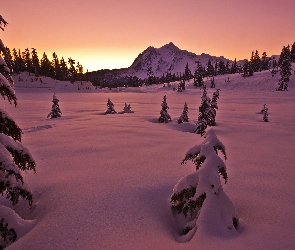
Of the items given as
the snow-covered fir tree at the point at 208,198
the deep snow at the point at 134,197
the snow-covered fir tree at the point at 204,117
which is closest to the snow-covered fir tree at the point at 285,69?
the snow-covered fir tree at the point at 204,117

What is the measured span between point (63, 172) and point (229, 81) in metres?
108

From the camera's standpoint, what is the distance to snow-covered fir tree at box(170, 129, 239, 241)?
12.8 feet

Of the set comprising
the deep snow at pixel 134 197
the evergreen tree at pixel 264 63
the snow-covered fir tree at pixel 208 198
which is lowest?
the deep snow at pixel 134 197

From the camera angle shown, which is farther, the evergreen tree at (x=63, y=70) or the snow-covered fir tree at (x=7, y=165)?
the evergreen tree at (x=63, y=70)

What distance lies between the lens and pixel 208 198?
3.98 m

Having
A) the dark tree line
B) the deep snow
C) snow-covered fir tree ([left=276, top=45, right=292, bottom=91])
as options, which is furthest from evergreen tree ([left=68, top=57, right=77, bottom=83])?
the deep snow

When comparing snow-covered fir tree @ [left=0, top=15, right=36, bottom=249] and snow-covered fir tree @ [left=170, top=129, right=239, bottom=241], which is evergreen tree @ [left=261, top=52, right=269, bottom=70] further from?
snow-covered fir tree @ [left=0, top=15, right=36, bottom=249]

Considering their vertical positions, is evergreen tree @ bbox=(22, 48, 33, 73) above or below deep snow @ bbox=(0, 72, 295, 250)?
above

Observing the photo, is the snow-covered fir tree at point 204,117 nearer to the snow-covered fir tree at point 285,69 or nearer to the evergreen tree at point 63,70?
the snow-covered fir tree at point 285,69

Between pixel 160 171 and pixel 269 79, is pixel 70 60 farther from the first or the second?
pixel 160 171

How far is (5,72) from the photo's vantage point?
162 inches

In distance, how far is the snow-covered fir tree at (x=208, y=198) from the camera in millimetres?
3916

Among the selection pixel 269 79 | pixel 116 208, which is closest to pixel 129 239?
pixel 116 208

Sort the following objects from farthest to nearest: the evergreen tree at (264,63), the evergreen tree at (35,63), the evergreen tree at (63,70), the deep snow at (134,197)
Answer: the evergreen tree at (264,63)
the evergreen tree at (63,70)
the evergreen tree at (35,63)
the deep snow at (134,197)
